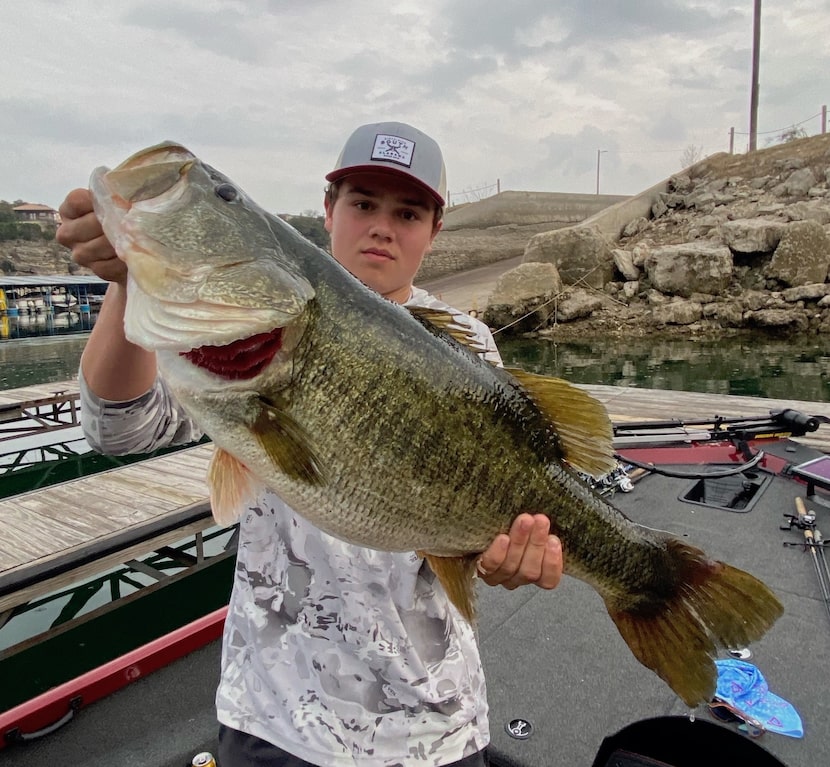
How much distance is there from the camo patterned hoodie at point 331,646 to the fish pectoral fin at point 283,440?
394 mm

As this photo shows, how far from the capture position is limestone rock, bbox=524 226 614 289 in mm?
25359

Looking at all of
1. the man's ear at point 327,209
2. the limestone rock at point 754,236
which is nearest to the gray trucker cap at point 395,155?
the man's ear at point 327,209

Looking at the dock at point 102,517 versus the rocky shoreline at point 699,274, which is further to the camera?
the rocky shoreline at point 699,274

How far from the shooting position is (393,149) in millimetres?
1975

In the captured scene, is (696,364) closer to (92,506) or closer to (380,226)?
(92,506)

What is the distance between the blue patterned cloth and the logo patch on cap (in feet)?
8.04

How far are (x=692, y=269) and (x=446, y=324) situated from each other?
2424 centimetres

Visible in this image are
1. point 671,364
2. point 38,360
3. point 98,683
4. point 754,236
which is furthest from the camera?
point 754,236

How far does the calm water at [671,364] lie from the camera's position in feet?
50.5

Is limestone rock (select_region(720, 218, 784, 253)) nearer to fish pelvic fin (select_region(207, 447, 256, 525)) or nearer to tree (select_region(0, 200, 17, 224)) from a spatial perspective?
fish pelvic fin (select_region(207, 447, 256, 525))

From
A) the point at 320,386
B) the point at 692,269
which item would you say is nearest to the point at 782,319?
the point at 692,269

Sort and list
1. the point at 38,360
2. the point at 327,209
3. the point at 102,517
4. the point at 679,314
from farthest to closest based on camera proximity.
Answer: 1. the point at 679,314
2. the point at 38,360
3. the point at 102,517
4. the point at 327,209

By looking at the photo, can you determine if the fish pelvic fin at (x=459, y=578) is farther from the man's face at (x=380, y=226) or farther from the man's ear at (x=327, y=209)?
the man's ear at (x=327, y=209)

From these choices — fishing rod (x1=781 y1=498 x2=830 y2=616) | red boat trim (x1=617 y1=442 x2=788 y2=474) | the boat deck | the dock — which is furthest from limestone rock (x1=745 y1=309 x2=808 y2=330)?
fishing rod (x1=781 y1=498 x2=830 y2=616)
